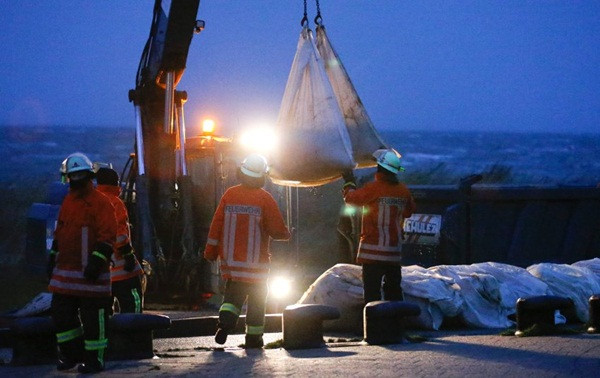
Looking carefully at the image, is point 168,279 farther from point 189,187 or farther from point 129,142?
point 129,142

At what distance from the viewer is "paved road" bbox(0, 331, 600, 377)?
892 centimetres

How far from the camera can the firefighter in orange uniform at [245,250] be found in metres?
11.6

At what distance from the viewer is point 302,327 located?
11.2 metres

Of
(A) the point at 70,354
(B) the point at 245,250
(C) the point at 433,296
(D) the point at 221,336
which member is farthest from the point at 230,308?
(C) the point at 433,296

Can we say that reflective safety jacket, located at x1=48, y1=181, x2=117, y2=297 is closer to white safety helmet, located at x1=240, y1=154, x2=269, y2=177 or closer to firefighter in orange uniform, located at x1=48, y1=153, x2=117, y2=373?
firefighter in orange uniform, located at x1=48, y1=153, x2=117, y2=373

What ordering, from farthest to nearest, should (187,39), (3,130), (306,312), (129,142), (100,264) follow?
(3,130)
(129,142)
(187,39)
(306,312)
(100,264)

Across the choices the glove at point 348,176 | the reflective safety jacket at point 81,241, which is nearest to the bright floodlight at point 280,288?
the glove at point 348,176

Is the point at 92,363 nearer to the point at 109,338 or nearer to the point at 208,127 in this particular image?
the point at 109,338

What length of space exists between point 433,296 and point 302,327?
102 inches

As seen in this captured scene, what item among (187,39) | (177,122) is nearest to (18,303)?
(177,122)

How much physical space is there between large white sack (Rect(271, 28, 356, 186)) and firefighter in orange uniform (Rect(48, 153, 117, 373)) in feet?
12.7

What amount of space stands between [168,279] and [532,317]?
23.5ft

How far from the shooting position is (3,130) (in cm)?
10669

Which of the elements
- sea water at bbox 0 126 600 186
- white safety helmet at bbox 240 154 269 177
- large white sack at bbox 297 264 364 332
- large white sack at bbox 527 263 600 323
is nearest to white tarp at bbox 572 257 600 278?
large white sack at bbox 527 263 600 323
